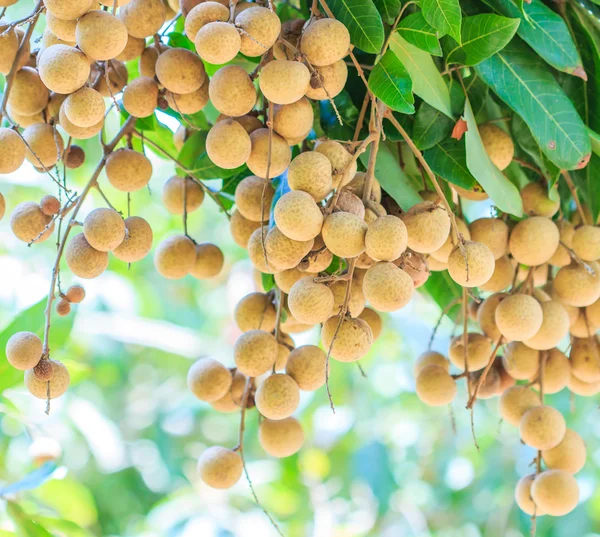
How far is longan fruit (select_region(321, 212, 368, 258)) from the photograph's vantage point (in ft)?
1.72

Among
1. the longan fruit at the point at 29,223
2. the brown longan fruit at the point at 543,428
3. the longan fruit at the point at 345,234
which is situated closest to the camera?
the longan fruit at the point at 345,234

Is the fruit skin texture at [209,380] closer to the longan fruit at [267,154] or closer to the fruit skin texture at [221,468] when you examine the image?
the fruit skin texture at [221,468]

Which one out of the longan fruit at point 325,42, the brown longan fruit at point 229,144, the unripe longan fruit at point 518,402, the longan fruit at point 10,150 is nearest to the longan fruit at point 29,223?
Answer: the longan fruit at point 10,150

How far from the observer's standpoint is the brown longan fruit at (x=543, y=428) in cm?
73

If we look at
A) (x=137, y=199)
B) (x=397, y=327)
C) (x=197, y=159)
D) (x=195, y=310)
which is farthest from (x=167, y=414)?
(x=197, y=159)

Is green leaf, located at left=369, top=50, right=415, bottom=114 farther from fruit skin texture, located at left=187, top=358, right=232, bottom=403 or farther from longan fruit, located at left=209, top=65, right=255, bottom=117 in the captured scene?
fruit skin texture, located at left=187, top=358, right=232, bottom=403

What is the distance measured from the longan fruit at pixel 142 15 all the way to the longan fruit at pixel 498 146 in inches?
12.9

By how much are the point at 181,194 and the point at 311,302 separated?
303 mm

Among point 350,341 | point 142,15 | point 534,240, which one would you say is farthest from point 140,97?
point 534,240

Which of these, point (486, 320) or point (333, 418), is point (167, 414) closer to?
point (333, 418)

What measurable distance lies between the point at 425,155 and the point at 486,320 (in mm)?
190

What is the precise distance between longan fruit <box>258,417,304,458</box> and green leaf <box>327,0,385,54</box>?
0.36 m

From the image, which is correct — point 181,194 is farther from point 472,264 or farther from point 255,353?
point 472,264

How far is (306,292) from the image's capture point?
56cm
